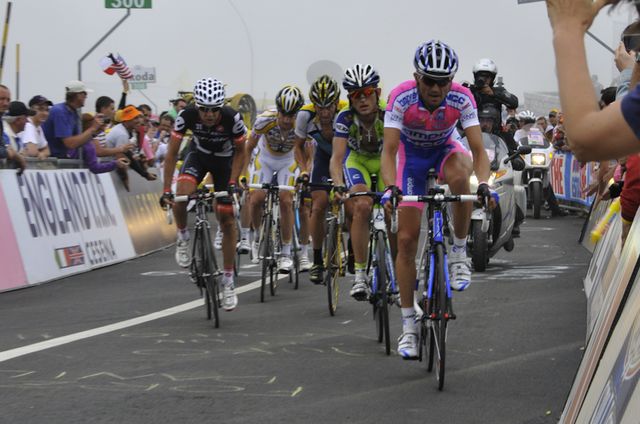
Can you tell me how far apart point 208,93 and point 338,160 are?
128 centimetres

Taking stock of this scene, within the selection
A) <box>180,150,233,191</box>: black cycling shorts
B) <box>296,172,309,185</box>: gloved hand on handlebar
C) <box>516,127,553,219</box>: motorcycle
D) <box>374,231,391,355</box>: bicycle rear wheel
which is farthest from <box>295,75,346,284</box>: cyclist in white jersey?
<box>516,127,553,219</box>: motorcycle

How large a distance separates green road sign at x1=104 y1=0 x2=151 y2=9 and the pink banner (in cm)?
1010

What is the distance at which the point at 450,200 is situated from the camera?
7578mm

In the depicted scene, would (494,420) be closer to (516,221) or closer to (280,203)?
(280,203)

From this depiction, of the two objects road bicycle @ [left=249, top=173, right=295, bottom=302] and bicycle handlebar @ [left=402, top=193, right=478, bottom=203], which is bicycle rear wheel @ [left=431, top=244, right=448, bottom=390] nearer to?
bicycle handlebar @ [left=402, top=193, right=478, bottom=203]

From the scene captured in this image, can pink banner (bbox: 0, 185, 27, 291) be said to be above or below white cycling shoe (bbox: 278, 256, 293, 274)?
above

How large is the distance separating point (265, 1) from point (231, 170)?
2093 cm

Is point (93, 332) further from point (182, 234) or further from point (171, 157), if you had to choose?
point (171, 157)

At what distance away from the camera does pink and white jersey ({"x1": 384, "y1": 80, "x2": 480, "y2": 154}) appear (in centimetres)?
822

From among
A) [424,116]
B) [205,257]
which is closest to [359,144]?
[205,257]

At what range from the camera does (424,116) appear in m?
8.24

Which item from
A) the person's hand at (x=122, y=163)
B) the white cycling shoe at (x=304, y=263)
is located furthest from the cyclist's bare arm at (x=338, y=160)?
the person's hand at (x=122, y=163)

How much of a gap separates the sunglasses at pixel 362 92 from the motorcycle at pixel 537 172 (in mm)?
13876

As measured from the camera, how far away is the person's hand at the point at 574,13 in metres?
2.90
